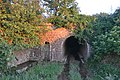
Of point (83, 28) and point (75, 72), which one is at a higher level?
point (83, 28)

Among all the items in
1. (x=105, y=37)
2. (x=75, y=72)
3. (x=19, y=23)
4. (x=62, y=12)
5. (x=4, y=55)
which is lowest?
(x=75, y=72)

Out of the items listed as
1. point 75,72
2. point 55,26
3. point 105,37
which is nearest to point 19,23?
point 55,26

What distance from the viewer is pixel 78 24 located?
45.3 ft

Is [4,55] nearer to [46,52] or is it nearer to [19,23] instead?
[19,23]

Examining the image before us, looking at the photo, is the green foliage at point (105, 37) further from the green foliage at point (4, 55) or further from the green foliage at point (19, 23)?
the green foliage at point (4, 55)

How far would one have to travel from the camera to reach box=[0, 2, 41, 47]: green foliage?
1046cm

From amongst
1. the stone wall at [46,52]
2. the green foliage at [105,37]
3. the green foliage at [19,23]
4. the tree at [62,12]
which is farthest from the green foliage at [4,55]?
the green foliage at [105,37]

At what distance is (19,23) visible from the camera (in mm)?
10844

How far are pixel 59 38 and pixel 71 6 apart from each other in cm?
227

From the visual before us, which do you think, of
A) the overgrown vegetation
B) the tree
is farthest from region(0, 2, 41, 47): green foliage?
the tree

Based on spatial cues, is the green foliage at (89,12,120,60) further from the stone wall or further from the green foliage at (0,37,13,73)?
the green foliage at (0,37,13,73)

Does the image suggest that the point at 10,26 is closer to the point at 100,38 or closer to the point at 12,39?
the point at 12,39

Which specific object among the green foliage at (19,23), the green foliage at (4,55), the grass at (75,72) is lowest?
the grass at (75,72)

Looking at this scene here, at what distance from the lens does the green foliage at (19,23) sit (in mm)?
10461
